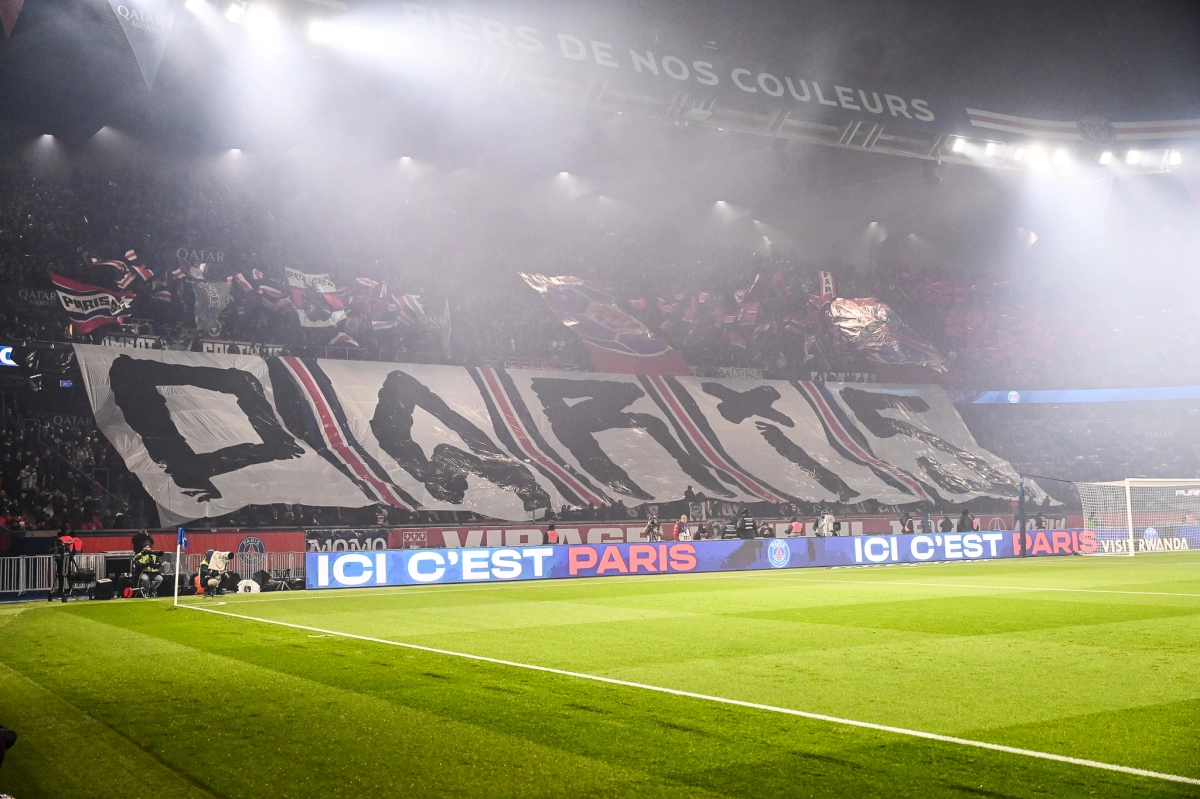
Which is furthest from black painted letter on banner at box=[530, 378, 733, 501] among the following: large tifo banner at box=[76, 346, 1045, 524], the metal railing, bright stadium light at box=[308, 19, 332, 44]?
the metal railing

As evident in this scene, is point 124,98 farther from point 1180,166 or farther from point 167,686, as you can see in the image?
point 1180,166

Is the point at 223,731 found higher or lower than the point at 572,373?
lower

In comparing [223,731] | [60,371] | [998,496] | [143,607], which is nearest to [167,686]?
[223,731]

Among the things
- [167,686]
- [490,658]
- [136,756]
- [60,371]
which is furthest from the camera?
[60,371]

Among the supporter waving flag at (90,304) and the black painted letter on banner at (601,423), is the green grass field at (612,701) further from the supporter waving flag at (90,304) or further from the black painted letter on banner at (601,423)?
the black painted letter on banner at (601,423)

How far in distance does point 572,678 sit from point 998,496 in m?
35.1

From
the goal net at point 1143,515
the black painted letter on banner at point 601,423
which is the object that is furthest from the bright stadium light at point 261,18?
the goal net at point 1143,515

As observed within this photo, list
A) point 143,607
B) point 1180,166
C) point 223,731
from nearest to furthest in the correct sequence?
1. point 223,731
2. point 143,607
3. point 1180,166

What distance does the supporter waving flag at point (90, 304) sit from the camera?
3059 centimetres

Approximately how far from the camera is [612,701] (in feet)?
26.3

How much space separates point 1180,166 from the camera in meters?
44.0

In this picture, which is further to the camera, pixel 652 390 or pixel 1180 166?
pixel 1180 166

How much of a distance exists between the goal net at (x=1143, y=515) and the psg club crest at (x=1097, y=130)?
46.0 ft

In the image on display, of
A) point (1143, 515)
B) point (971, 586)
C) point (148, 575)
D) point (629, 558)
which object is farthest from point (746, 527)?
point (148, 575)
